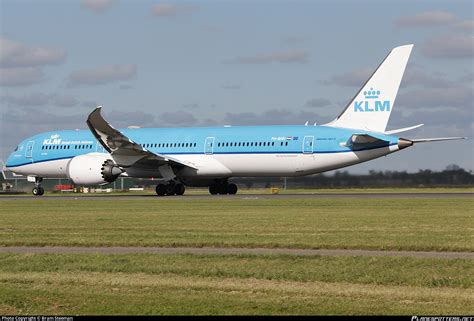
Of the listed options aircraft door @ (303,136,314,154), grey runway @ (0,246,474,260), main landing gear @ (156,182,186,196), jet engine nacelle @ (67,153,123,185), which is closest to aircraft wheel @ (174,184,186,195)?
main landing gear @ (156,182,186,196)

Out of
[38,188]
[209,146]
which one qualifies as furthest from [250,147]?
[38,188]

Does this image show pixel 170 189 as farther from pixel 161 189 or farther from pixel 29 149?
pixel 29 149

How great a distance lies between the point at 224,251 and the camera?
68.5ft

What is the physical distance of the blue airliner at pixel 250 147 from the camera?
51.3 metres

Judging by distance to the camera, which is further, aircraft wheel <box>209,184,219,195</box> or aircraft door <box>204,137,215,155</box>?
aircraft wheel <box>209,184,219,195</box>

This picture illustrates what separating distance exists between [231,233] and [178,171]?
30.7 meters

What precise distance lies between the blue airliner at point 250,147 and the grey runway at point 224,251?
28165 millimetres

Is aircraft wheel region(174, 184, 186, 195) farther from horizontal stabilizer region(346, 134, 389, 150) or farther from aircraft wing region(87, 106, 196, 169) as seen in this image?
horizontal stabilizer region(346, 134, 389, 150)

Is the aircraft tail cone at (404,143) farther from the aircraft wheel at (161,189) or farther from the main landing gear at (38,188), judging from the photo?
the main landing gear at (38,188)

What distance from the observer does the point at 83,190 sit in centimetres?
8956

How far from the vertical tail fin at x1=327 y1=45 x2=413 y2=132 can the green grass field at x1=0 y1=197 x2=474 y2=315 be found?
2188 centimetres

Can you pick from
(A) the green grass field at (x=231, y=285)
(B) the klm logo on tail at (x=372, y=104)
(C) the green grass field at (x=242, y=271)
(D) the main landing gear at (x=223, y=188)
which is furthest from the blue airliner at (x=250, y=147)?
(A) the green grass field at (x=231, y=285)

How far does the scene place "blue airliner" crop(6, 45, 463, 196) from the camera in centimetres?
5134

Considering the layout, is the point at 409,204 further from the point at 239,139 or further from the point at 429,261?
the point at 429,261
